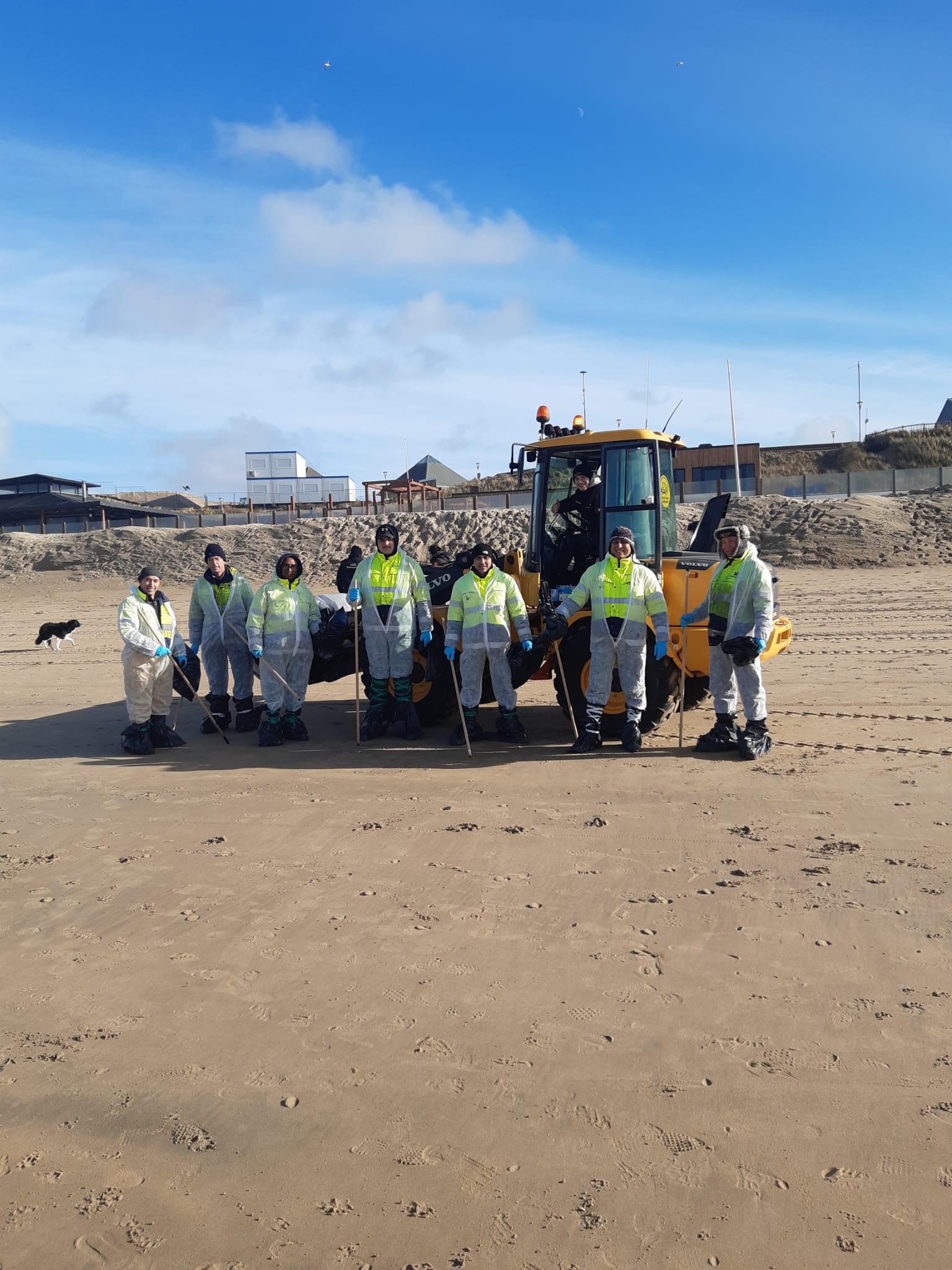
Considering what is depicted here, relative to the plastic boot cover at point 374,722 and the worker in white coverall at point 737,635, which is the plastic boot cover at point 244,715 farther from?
the worker in white coverall at point 737,635

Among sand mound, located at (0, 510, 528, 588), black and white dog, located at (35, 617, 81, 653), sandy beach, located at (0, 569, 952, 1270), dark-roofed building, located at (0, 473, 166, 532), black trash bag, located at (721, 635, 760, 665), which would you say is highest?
dark-roofed building, located at (0, 473, 166, 532)

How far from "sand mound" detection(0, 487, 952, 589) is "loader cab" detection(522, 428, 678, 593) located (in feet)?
57.2

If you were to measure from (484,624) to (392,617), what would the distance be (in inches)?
35.8

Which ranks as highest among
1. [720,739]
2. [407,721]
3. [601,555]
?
[601,555]

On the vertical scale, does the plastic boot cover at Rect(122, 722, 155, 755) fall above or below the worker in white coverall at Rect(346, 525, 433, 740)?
below

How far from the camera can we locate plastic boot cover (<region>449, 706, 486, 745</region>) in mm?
8695

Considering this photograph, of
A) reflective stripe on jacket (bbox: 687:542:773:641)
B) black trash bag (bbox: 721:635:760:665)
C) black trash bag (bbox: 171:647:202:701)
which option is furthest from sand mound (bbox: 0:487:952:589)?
black trash bag (bbox: 171:647:202:701)

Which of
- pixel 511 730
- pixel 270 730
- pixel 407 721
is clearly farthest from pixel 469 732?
pixel 270 730

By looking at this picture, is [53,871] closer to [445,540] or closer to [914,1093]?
[914,1093]

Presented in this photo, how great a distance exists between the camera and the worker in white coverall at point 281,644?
8.96 meters

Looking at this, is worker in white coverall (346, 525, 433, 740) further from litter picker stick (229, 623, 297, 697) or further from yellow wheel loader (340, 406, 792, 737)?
litter picker stick (229, 623, 297, 697)

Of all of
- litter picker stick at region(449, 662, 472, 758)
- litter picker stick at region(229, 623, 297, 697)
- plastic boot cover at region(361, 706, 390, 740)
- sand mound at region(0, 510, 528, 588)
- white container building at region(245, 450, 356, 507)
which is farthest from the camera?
white container building at region(245, 450, 356, 507)

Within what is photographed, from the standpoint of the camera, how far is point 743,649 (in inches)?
303

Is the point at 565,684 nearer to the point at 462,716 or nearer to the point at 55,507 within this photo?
the point at 462,716
